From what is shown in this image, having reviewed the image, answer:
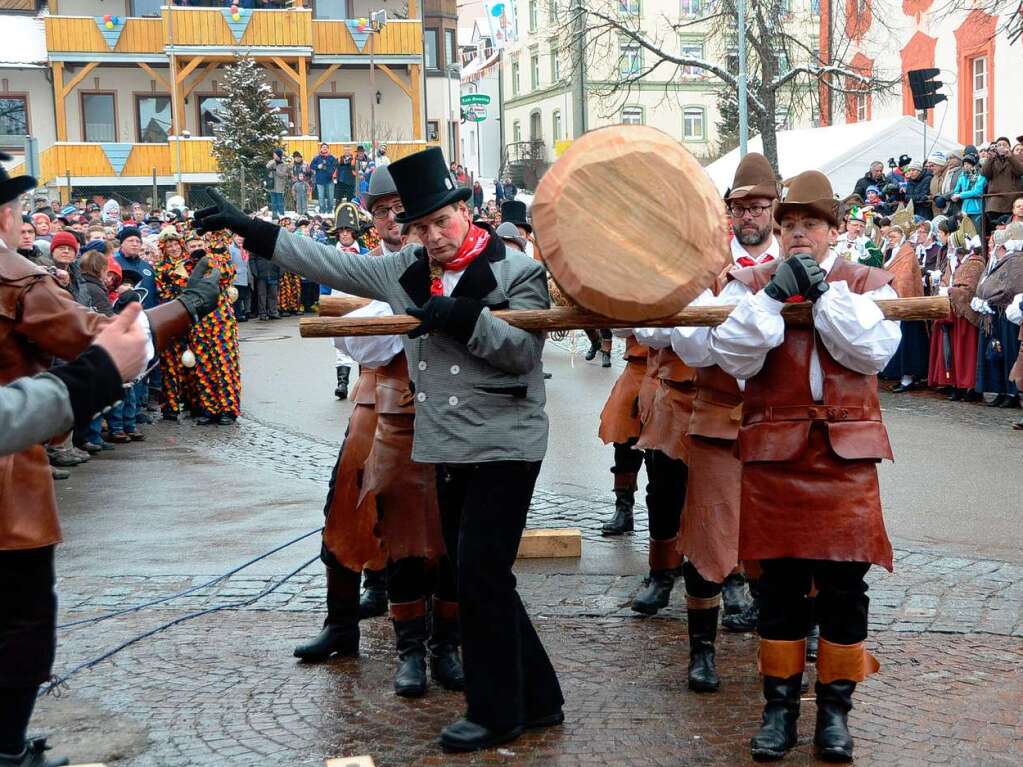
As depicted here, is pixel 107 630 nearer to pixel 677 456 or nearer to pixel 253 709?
pixel 253 709

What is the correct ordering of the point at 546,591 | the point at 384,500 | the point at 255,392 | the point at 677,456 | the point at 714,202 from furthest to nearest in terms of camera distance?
the point at 255,392, the point at 546,591, the point at 677,456, the point at 384,500, the point at 714,202

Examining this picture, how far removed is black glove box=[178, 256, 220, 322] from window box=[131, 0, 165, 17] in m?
39.9

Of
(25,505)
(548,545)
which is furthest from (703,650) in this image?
(25,505)

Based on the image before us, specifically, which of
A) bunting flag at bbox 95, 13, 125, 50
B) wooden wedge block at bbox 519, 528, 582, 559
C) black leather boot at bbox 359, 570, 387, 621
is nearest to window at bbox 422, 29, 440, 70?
bunting flag at bbox 95, 13, 125, 50

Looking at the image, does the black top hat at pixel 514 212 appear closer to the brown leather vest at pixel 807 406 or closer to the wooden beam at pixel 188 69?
the brown leather vest at pixel 807 406

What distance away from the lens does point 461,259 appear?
5.10m

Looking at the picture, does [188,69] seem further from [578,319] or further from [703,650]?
[578,319]

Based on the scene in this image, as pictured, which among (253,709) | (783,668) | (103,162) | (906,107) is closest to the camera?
(783,668)

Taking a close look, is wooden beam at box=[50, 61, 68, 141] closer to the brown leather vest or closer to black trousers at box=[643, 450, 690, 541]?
black trousers at box=[643, 450, 690, 541]

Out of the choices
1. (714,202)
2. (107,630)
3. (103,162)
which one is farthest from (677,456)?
(103,162)

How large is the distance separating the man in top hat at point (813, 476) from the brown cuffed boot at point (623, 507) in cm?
353

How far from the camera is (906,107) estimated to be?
36.0 m

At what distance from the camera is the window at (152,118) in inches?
1645

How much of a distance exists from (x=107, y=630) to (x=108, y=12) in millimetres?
38368
